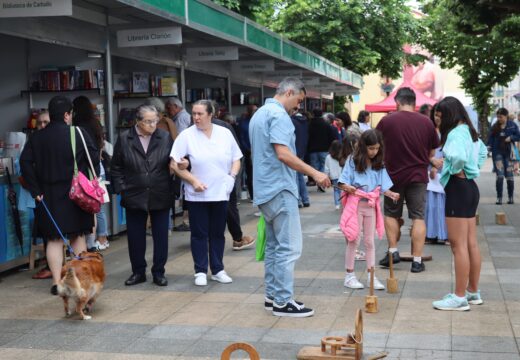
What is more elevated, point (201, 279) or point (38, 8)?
point (38, 8)

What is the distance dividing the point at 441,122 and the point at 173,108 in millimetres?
5449

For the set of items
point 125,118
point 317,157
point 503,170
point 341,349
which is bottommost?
point 341,349

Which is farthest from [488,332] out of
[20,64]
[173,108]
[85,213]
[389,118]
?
[20,64]

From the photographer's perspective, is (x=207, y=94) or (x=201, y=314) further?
(x=207, y=94)

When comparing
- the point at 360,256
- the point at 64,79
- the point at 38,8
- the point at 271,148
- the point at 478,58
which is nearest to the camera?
the point at 271,148

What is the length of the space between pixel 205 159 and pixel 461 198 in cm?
246

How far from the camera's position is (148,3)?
9.55 m

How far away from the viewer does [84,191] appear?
Answer: 7.47 metres

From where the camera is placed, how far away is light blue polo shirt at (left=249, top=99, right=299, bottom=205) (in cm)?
642

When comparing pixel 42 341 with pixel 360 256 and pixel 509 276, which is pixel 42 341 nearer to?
pixel 360 256

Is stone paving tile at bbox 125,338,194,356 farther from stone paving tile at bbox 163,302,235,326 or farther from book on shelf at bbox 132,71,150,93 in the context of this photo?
book on shelf at bbox 132,71,150,93

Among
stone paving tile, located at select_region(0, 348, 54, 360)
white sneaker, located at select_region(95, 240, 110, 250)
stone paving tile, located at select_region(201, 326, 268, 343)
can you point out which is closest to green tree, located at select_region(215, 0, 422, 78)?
white sneaker, located at select_region(95, 240, 110, 250)

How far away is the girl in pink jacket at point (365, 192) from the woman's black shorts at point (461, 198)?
0.98 m

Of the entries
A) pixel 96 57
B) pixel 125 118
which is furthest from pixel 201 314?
pixel 96 57
